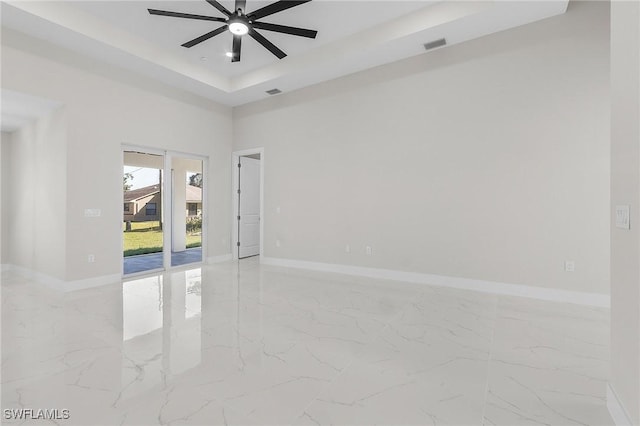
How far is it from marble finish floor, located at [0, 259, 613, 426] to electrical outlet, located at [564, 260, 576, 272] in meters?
0.46

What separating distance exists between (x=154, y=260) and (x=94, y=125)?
272cm

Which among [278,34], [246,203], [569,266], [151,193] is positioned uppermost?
[278,34]

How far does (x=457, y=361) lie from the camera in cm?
233

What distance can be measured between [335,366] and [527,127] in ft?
12.5

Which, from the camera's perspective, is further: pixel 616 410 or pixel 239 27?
pixel 239 27

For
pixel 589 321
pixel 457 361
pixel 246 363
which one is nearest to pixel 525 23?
pixel 589 321

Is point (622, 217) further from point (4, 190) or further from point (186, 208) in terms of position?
point (4, 190)

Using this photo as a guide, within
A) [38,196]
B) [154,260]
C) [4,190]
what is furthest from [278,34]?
[4,190]

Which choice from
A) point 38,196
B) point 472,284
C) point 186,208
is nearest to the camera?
point 472,284


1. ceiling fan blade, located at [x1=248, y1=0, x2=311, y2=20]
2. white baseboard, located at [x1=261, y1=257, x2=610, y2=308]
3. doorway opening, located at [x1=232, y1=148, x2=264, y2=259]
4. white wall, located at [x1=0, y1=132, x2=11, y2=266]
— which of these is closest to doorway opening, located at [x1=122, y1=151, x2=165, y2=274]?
doorway opening, located at [x1=232, y1=148, x2=264, y2=259]

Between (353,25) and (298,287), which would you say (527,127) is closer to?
(353,25)

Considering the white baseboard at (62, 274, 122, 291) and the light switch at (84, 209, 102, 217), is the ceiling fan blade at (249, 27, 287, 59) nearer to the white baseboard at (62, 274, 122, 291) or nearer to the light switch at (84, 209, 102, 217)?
the light switch at (84, 209, 102, 217)

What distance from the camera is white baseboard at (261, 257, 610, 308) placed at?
366 cm

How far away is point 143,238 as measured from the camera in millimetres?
5531
